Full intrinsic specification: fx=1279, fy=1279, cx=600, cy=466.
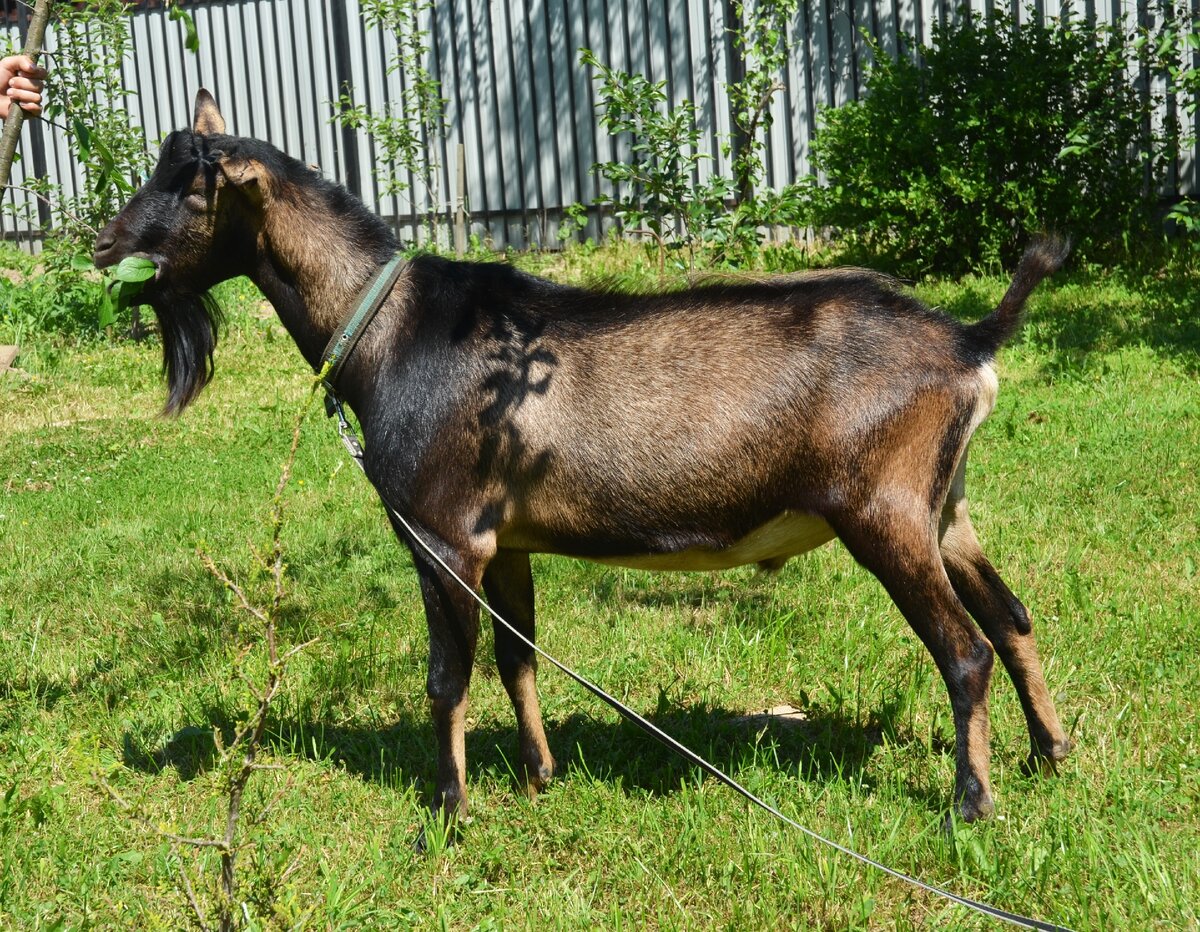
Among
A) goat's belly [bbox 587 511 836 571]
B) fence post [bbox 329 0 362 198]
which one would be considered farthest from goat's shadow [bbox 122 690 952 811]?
fence post [bbox 329 0 362 198]

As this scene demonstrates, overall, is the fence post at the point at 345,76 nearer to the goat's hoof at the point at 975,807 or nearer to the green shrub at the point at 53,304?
the green shrub at the point at 53,304

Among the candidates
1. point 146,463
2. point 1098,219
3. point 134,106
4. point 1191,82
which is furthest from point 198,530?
point 134,106

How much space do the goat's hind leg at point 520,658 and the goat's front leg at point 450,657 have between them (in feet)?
0.97

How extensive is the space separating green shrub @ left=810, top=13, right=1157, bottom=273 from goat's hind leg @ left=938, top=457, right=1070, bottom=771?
20.1 feet

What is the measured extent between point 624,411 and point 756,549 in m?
0.60

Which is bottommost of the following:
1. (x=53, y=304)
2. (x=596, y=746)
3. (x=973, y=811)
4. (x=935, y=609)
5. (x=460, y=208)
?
(x=596, y=746)

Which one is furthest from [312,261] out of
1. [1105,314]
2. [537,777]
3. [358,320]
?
[1105,314]

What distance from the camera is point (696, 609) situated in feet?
18.5

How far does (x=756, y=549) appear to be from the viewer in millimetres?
4004

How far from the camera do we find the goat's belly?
12.8 ft

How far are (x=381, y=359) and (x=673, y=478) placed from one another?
1.03 meters

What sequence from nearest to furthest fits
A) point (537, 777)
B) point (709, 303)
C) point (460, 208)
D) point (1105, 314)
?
point (709, 303) → point (537, 777) → point (1105, 314) → point (460, 208)

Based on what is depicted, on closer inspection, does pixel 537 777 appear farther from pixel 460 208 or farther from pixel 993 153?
pixel 460 208

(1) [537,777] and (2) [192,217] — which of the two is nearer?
(2) [192,217]
